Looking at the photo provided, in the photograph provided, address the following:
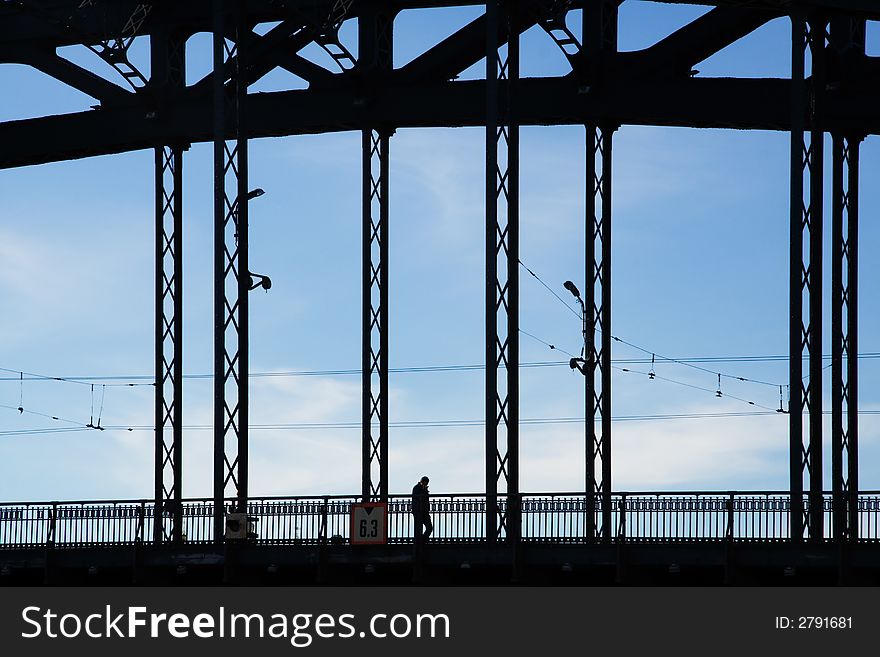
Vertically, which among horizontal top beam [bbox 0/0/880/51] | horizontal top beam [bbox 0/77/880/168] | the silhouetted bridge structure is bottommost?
the silhouetted bridge structure

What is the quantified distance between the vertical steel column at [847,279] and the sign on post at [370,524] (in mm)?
10804

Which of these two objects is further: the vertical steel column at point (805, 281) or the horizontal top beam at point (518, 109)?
the horizontal top beam at point (518, 109)

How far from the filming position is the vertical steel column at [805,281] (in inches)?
1387

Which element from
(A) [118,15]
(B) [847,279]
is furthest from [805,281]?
(A) [118,15]

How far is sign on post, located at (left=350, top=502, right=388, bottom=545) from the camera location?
3603 cm

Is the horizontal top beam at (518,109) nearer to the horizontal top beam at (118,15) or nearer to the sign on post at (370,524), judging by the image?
the horizontal top beam at (118,15)

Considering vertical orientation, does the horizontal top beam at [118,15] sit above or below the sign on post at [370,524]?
above

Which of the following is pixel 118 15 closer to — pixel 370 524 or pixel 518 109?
pixel 518 109

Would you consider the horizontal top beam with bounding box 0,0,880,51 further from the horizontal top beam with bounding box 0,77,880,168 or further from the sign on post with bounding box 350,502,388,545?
the sign on post with bounding box 350,502,388,545

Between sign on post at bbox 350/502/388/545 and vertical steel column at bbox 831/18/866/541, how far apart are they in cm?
1080

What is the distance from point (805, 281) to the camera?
1538 inches
